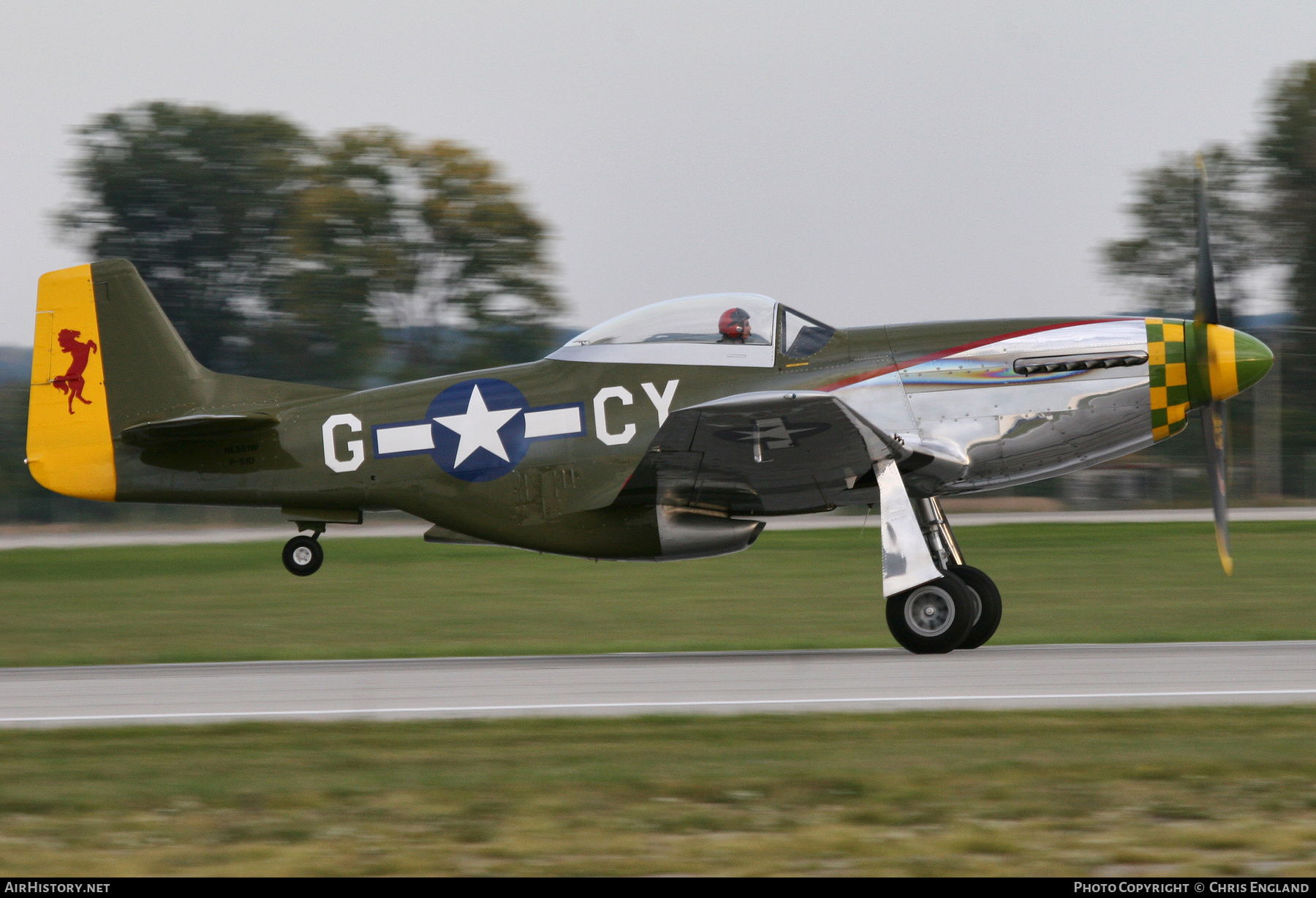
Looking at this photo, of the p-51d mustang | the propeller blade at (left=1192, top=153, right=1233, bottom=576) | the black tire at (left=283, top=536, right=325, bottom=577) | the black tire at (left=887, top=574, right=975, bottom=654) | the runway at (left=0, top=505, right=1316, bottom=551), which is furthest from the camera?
the runway at (left=0, top=505, right=1316, bottom=551)

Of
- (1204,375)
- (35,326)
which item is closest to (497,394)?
(35,326)

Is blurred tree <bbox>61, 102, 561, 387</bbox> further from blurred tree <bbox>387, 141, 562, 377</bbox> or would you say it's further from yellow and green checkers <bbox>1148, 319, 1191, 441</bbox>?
yellow and green checkers <bbox>1148, 319, 1191, 441</bbox>

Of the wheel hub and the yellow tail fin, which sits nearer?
the wheel hub

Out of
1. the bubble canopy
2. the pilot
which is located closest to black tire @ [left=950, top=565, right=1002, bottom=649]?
the bubble canopy

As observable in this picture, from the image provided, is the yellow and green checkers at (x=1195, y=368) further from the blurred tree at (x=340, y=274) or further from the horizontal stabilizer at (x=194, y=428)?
the blurred tree at (x=340, y=274)

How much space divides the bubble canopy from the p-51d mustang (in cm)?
2

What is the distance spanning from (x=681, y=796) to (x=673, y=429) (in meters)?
3.70

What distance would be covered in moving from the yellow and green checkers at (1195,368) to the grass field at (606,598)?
2133 millimetres

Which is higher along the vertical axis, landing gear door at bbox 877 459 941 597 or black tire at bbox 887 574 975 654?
landing gear door at bbox 877 459 941 597

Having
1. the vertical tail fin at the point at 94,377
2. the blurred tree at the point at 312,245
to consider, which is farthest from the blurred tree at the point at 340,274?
the vertical tail fin at the point at 94,377

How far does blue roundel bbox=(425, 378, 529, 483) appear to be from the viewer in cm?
1006

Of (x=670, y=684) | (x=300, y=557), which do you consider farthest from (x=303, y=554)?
(x=670, y=684)

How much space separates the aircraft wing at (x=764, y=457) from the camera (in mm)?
8680

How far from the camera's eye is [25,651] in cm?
1180
